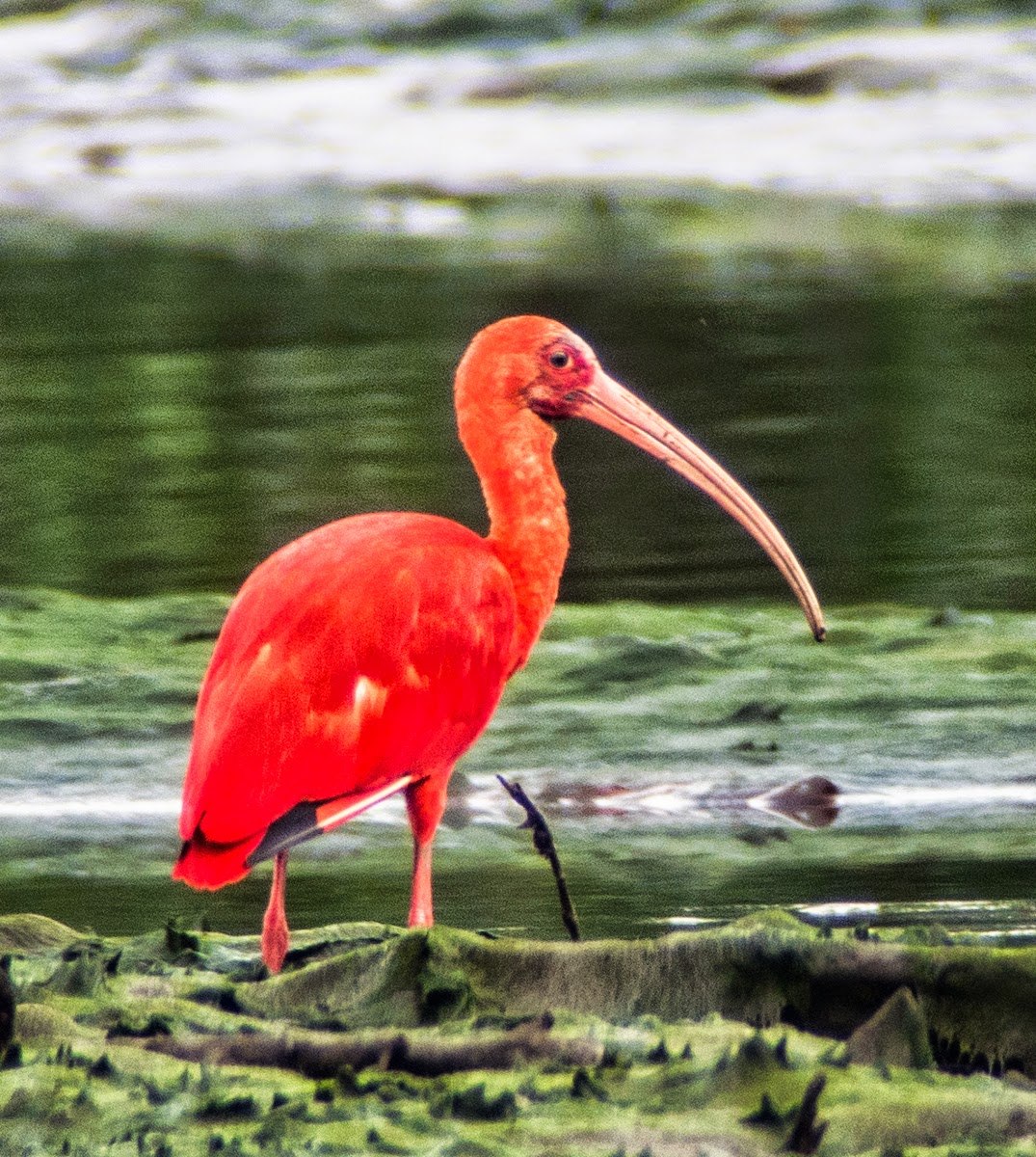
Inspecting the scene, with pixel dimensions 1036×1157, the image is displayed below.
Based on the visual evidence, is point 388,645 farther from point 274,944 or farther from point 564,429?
point 564,429

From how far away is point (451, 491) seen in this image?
978cm

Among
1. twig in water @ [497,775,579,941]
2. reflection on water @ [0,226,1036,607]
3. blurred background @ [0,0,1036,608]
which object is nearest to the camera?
twig in water @ [497,775,579,941]

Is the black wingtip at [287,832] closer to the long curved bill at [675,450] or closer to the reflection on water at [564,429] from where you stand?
the long curved bill at [675,450]

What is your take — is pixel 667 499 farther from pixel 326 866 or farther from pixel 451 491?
pixel 326 866

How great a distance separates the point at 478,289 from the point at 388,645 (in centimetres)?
1154

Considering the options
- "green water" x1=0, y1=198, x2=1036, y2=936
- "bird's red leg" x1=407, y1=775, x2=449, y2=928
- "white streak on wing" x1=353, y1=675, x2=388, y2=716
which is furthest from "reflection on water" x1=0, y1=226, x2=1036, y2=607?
"white streak on wing" x1=353, y1=675, x2=388, y2=716

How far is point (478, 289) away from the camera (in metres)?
15.9


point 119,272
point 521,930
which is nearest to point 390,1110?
point 521,930

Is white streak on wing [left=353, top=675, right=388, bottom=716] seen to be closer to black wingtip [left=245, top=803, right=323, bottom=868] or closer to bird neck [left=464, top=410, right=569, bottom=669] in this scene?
black wingtip [left=245, top=803, right=323, bottom=868]

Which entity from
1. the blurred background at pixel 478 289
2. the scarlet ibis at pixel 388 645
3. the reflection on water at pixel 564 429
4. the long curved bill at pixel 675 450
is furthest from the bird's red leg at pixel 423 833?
the reflection on water at pixel 564 429

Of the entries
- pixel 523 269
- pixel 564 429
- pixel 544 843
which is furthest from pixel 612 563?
pixel 523 269

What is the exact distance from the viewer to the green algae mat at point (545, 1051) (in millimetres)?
3141

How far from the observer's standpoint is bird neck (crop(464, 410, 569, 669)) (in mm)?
4820

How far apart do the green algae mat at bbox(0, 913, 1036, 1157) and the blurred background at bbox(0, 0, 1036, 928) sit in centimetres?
129
